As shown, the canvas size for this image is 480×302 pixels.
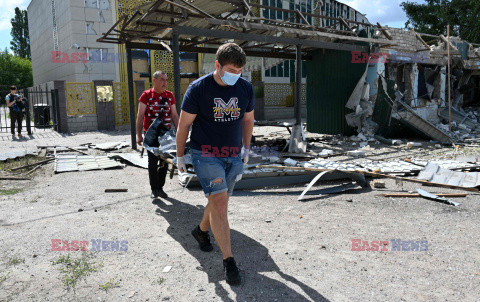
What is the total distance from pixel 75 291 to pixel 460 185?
16.9 feet

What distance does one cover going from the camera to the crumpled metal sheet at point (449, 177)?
17.1 ft

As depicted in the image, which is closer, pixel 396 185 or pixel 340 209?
pixel 340 209

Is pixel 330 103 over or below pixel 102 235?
over

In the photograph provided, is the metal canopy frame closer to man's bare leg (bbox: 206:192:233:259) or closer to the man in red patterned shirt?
the man in red patterned shirt

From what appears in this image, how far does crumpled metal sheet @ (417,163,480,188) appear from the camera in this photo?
5.21 meters

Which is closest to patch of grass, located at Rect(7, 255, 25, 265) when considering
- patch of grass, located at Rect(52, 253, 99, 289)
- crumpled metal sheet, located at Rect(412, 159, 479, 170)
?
patch of grass, located at Rect(52, 253, 99, 289)

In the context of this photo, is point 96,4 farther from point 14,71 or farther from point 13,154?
point 14,71

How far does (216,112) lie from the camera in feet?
8.60

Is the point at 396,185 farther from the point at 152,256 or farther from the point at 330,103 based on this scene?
the point at 330,103

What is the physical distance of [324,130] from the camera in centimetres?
→ 1205

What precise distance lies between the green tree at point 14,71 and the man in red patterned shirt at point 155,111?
45.4 m

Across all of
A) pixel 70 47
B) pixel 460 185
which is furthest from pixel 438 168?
pixel 70 47

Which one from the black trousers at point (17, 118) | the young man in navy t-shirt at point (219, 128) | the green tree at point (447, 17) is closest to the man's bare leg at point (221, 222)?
the young man in navy t-shirt at point (219, 128)

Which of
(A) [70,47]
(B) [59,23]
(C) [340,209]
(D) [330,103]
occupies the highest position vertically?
(B) [59,23]
